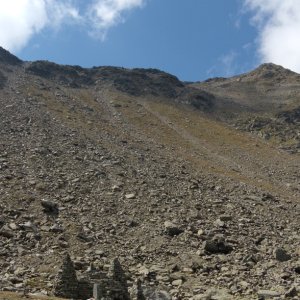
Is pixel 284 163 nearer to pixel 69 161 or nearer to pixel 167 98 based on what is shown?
pixel 69 161

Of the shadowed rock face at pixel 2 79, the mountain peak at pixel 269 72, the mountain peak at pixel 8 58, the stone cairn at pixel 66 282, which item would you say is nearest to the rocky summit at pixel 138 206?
the stone cairn at pixel 66 282

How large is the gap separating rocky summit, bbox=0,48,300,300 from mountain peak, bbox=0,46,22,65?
31.0 metres

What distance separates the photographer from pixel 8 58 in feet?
349

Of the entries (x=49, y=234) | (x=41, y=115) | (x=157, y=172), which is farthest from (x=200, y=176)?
(x=41, y=115)

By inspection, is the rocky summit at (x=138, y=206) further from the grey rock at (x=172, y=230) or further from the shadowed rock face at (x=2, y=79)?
the shadowed rock face at (x=2, y=79)

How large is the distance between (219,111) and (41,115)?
50.3 m

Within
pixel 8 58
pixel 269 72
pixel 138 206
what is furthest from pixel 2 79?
pixel 269 72

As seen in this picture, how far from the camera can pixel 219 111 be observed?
103m

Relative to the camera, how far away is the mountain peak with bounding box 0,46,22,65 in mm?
104188

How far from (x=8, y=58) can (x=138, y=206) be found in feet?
266

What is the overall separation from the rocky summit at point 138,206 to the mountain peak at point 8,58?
31.0 m

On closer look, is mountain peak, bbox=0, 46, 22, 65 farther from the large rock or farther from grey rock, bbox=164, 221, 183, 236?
the large rock

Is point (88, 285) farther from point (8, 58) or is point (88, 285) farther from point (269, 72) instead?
point (269, 72)

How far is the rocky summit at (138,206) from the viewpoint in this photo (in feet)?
73.9
